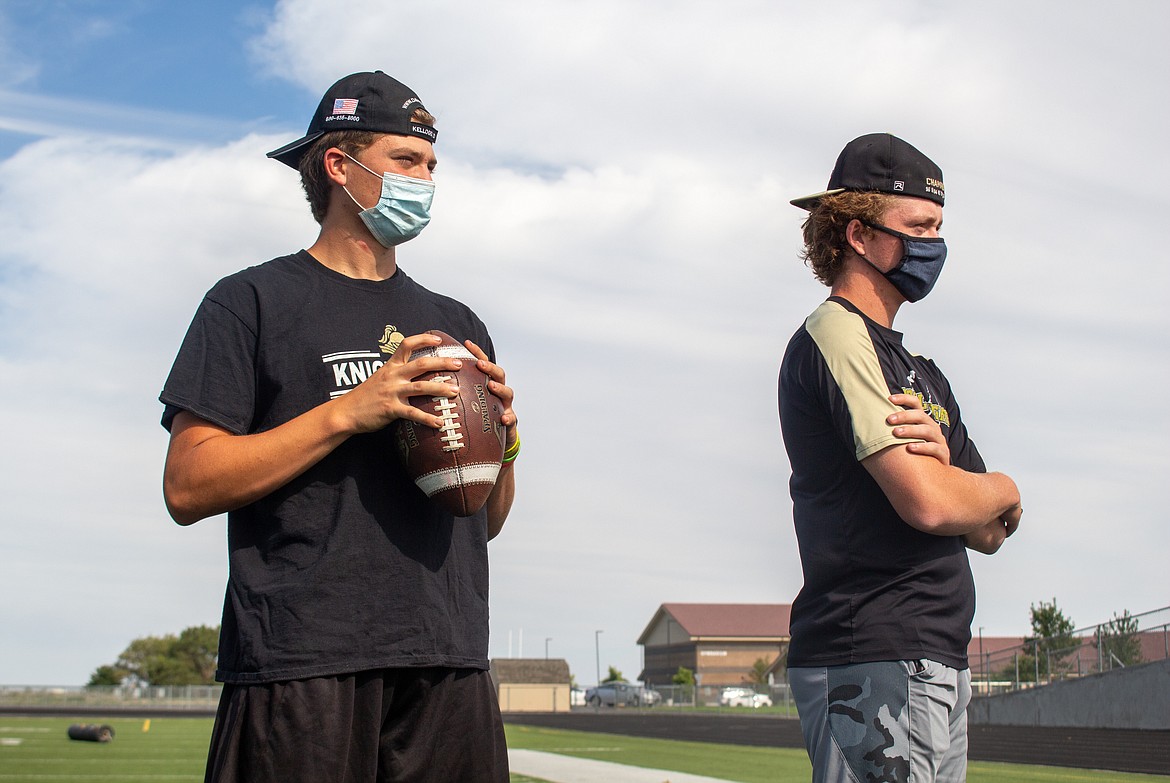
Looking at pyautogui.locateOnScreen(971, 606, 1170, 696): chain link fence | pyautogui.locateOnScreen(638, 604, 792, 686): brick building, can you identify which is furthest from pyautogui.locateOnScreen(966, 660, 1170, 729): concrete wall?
pyautogui.locateOnScreen(638, 604, 792, 686): brick building

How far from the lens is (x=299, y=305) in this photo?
2.94 metres

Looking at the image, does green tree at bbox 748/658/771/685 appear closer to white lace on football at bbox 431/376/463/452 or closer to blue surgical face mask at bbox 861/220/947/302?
blue surgical face mask at bbox 861/220/947/302

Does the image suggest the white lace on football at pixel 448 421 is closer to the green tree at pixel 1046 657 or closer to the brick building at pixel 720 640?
the green tree at pixel 1046 657

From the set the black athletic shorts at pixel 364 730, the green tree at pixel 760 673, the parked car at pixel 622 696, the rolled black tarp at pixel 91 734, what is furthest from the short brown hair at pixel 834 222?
the green tree at pixel 760 673

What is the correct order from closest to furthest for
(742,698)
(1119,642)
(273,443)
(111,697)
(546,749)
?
(273,443), (546,749), (1119,642), (111,697), (742,698)

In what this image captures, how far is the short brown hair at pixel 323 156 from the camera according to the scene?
3184 millimetres

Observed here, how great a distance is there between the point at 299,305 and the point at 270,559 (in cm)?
65

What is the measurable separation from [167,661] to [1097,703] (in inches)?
2713

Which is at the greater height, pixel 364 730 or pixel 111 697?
pixel 364 730

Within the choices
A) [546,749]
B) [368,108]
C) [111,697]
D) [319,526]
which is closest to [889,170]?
[368,108]

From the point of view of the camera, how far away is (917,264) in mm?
3373

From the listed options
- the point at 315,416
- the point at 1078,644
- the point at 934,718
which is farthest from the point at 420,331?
the point at 1078,644

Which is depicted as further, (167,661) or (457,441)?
(167,661)

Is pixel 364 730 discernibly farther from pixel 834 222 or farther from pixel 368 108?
pixel 834 222
